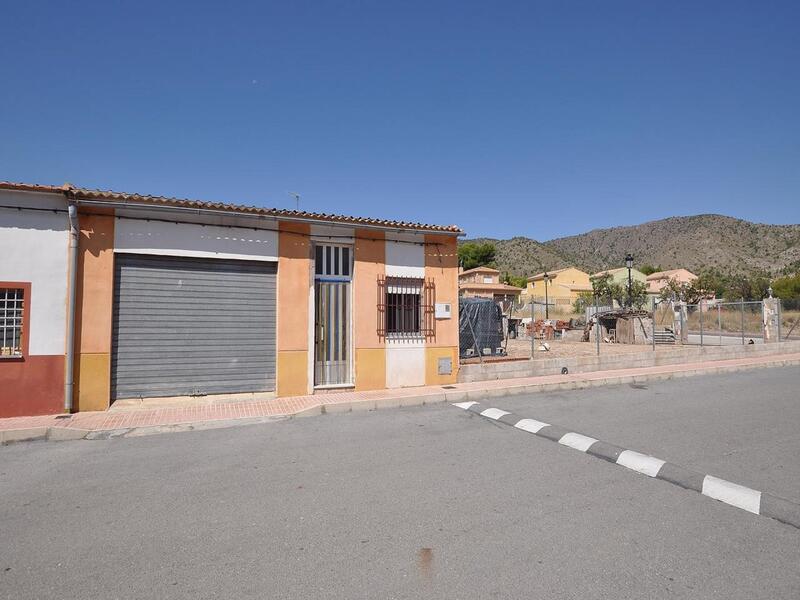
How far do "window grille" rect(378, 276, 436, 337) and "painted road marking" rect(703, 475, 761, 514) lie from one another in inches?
274

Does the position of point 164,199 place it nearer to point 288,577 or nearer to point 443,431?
point 443,431

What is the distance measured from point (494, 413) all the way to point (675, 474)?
11.5ft

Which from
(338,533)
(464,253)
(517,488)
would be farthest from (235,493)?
(464,253)

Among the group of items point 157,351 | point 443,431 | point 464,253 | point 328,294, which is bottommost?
point 443,431

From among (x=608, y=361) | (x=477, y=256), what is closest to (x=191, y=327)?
(x=608, y=361)

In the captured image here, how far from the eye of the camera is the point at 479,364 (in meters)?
12.0

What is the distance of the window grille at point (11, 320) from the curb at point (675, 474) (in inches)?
335

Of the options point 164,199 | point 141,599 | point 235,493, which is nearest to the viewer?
point 141,599

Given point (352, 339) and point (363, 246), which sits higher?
point (363, 246)

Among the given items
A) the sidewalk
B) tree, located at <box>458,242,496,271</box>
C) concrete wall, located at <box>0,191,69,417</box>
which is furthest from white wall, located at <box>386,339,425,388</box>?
tree, located at <box>458,242,496,271</box>

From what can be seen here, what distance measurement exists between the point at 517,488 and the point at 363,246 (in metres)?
7.00

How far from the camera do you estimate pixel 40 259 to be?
319 inches

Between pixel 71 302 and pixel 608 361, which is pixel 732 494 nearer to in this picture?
pixel 71 302

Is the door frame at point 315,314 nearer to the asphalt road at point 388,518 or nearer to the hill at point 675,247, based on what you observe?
the asphalt road at point 388,518
